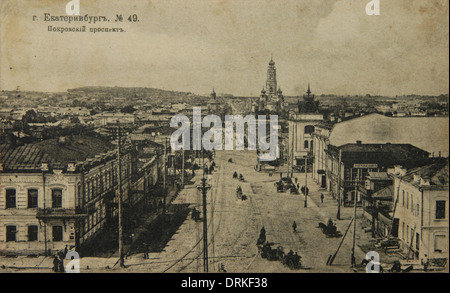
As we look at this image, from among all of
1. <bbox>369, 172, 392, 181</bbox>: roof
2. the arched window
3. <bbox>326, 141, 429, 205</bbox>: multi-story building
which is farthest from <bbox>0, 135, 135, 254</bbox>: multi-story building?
<bbox>369, 172, 392, 181</bbox>: roof

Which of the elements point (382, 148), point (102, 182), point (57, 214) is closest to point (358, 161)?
point (382, 148)

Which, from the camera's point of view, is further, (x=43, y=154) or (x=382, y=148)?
(x=382, y=148)

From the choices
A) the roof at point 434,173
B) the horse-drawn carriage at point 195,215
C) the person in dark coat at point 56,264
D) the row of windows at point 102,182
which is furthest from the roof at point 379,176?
the person in dark coat at point 56,264

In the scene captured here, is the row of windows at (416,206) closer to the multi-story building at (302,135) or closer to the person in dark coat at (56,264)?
the multi-story building at (302,135)

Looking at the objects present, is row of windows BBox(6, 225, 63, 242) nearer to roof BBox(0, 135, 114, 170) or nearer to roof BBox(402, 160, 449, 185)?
roof BBox(0, 135, 114, 170)

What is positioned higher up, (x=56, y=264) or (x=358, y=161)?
(x=358, y=161)

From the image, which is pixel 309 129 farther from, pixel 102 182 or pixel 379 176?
Result: pixel 102 182

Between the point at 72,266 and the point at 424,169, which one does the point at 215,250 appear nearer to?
the point at 72,266
